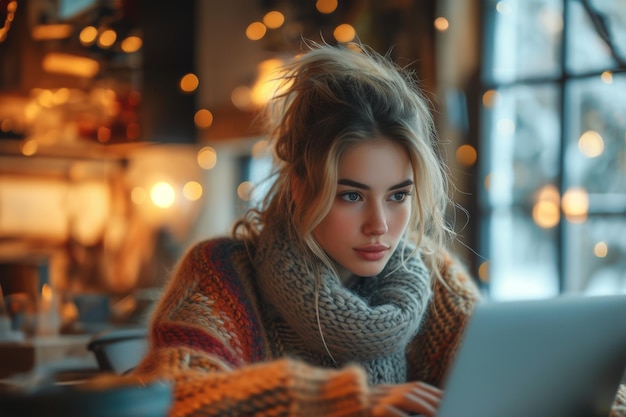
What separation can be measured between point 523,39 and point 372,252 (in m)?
2.56

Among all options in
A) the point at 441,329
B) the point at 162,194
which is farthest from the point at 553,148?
the point at 162,194

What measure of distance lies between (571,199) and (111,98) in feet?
8.09

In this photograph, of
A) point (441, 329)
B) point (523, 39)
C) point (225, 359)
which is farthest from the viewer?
point (523, 39)

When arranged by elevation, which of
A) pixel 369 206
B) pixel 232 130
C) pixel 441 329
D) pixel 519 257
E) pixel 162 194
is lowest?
pixel 519 257

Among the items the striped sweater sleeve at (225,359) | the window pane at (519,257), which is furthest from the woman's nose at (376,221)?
the window pane at (519,257)

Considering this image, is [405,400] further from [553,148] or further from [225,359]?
[553,148]

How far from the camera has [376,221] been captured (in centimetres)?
128

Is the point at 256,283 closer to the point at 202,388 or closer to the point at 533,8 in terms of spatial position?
the point at 202,388

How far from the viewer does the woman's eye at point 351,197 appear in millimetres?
1292

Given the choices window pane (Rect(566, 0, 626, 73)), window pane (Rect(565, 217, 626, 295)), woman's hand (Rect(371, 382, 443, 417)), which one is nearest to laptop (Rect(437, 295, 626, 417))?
woman's hand (Rect(371, 382, 443, 417))

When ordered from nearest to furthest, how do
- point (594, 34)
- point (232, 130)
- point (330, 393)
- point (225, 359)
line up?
point (330, 393), point (225, 359), point (594, 34), point (232, 130)

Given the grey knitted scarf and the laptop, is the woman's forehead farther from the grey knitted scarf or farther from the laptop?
the laptop

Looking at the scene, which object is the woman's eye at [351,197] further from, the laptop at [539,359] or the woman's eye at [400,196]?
the laptop at [539,359]

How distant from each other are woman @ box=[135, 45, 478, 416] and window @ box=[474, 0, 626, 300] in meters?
2.02
